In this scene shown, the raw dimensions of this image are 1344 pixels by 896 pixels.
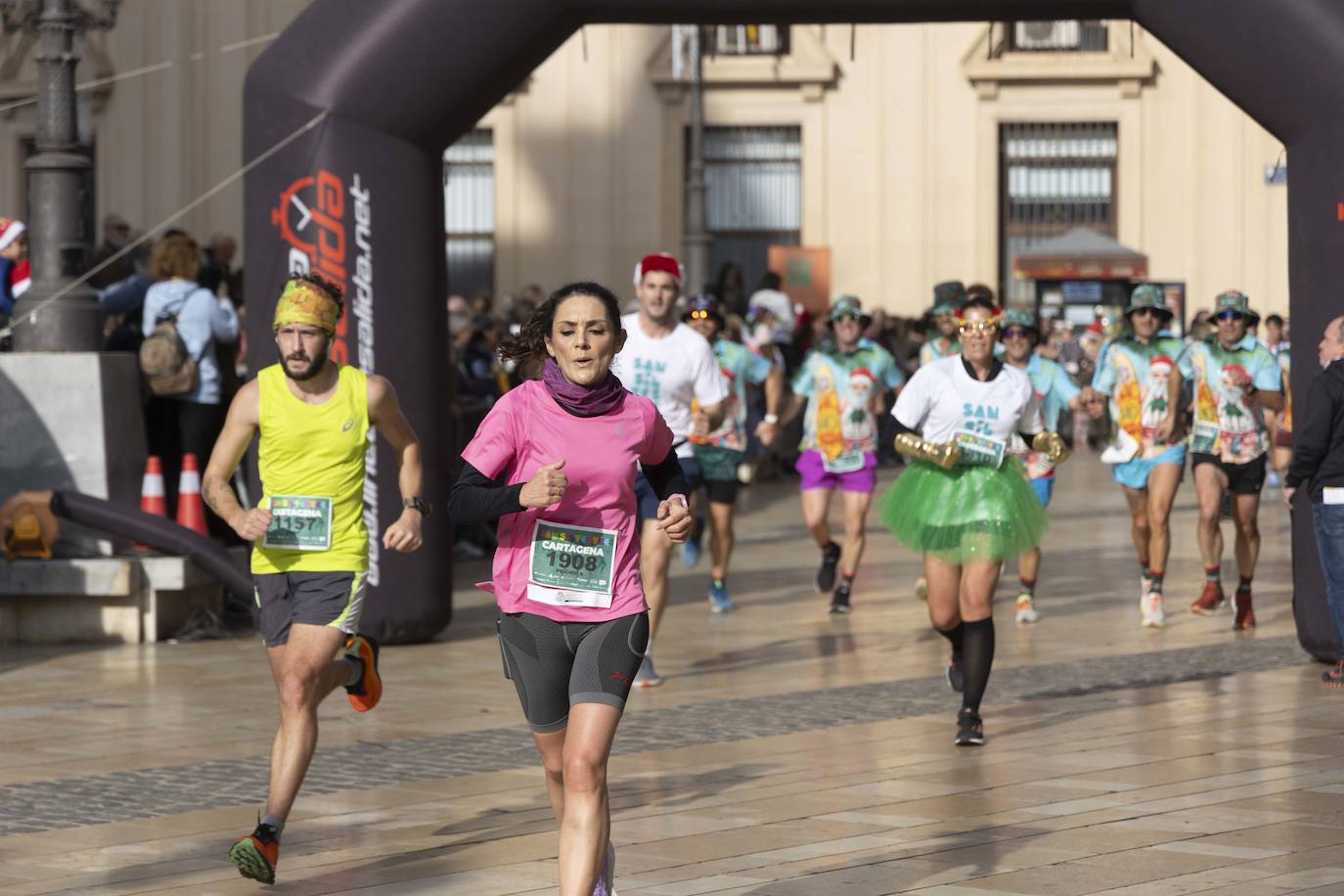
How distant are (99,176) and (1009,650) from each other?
23.7 meters

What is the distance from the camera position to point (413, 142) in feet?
40.0

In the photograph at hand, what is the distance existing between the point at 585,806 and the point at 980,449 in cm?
423

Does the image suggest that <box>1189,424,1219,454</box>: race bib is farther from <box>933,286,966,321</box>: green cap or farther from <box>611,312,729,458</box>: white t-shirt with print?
<box>611,312,729,458</box>: white t-shirt with print

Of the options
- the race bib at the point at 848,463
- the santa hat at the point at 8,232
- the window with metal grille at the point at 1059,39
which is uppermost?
the window with metal grille at the point at 1059,39

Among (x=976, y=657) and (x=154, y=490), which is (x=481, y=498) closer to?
(x=976, y=657)

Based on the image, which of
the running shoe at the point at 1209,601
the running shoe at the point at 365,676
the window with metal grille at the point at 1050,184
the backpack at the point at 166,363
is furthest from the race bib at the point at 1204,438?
the window with metal grille at the point at 1050,184

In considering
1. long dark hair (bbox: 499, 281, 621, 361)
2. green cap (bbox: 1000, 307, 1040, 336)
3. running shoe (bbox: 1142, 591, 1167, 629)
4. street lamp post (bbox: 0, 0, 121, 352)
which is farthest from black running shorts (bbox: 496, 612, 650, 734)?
running shoe (bbox: 1142, 591, 1167, 629)

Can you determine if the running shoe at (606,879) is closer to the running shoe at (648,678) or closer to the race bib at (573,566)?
the race bib at (573,566)

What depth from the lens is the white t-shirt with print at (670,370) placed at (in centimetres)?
1151

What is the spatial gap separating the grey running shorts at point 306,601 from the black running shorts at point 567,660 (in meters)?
1.29

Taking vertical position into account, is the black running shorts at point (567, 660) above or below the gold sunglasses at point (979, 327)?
below

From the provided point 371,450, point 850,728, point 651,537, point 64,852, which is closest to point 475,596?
point 371,450

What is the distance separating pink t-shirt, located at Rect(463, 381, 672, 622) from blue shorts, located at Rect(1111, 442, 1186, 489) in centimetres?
818

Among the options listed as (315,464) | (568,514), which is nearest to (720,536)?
(315,464)
